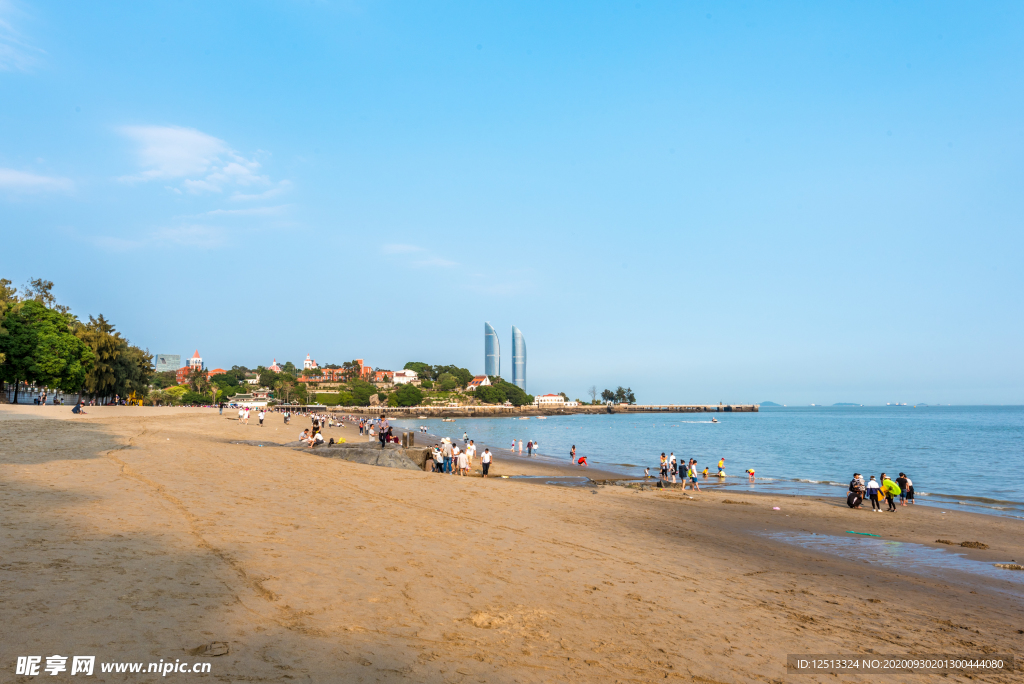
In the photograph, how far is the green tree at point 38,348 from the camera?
48.9 meters

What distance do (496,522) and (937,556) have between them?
1143cm

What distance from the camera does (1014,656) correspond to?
7.48 meters

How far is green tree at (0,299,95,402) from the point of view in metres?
48.9

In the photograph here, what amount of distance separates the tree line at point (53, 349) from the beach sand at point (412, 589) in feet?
148

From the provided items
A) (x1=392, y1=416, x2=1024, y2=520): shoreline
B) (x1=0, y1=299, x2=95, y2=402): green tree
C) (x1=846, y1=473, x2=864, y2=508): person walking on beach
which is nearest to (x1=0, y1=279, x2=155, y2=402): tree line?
(x1=0, y1=299, x2=95, y2=402): green tree

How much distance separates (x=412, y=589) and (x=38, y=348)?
6026 cm

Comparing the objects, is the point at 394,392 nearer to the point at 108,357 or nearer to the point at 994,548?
the point at 108,357

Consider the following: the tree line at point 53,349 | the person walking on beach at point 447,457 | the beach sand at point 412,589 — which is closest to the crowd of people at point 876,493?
the beach sand at point 412,589

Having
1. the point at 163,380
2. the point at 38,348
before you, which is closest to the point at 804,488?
the point at 38,348

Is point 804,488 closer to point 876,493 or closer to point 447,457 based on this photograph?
point 876,493

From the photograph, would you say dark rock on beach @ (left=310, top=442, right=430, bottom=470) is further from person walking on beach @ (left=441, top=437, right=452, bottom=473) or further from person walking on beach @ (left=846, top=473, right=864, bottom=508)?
person walking on beach @ (left=846, top=473, right=864, bottom=508)

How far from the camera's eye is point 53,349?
169ft

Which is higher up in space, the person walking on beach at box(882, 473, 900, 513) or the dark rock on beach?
the dark rock on beach

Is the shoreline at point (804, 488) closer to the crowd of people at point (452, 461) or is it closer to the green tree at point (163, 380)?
the crowd of people at point (452, 461)
